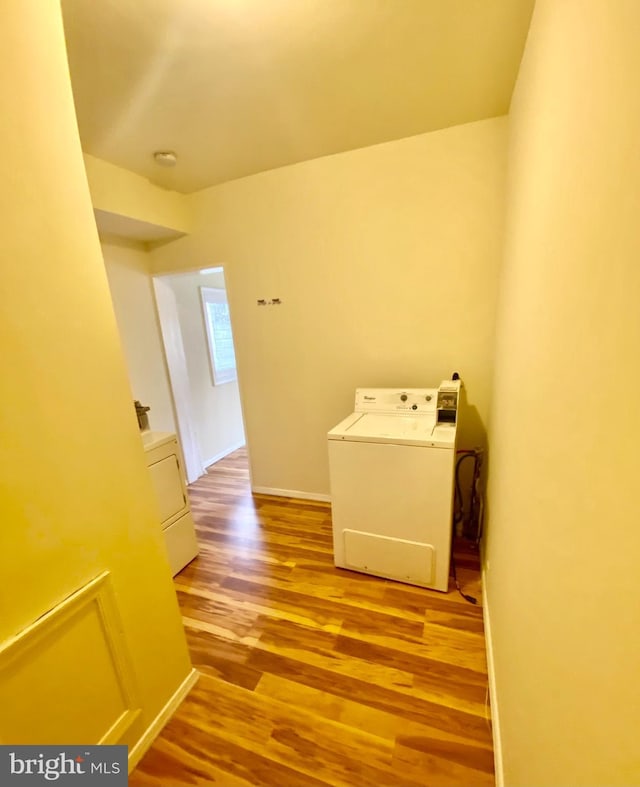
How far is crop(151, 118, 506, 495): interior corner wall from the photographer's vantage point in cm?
199

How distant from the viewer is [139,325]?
2848 millimetres

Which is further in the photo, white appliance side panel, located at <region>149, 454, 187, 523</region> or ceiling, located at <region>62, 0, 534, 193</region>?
white appliance side panel, located at <region>149, 454, 187, 523</region>

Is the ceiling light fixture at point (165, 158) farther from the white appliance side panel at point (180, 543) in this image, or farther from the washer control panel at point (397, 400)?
the white appliance side panel at point (180, 543)

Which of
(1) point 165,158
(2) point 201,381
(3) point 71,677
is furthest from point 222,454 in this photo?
(3) point 71,677

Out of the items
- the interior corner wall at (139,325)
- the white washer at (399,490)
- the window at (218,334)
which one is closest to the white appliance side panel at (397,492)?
the white washer at (399,490)

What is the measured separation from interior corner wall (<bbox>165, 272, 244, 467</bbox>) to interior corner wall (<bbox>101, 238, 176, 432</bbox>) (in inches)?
14.2

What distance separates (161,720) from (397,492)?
1394mm

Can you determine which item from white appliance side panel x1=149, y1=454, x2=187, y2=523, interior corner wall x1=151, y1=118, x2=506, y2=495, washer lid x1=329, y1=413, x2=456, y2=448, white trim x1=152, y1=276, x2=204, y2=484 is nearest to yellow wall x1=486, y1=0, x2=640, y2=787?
washer lid x1=329, y1=413, x2=456, y2=448

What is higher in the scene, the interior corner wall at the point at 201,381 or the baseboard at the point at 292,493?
the interior corner wall at the point at 201,381

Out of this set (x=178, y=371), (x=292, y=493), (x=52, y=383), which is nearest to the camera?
(x=52, y=383)

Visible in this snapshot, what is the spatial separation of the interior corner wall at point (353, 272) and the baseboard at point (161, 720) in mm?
1597

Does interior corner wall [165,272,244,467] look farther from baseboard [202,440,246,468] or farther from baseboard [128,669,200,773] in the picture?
baseboard [128,669,200,773]

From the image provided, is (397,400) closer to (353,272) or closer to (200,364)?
(353,272)

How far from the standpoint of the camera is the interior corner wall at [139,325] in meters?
2.64
